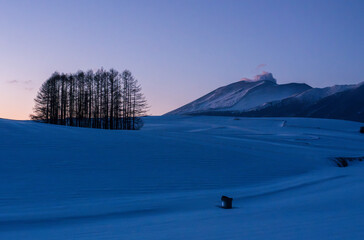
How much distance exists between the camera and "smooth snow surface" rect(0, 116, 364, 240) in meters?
5.52

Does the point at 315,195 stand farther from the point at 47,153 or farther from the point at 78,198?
the point at 47,153

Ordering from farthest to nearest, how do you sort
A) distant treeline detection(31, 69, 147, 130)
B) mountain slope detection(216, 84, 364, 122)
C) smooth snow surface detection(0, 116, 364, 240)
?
mountain slope detection(216, 84, 364, 122), distant treeline detection(31, 69, 147, 130), smooth snow surface detection(0, 116, 364, 240)

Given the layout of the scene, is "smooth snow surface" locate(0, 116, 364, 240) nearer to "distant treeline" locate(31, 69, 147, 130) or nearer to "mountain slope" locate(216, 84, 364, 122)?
"distant treeline" locate(31, 69, 147, 130)

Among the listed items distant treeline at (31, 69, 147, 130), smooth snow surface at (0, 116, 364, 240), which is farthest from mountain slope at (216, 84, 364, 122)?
smooth snow surface at (0, 116, 364, 240)

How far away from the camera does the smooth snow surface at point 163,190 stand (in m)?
5.52

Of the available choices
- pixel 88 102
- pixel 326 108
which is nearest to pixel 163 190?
pixel 88 102

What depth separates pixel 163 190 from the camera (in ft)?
30.2

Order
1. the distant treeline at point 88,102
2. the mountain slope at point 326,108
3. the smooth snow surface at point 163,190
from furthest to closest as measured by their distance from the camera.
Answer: the mountain slope at point 326,108 → the distant treeline at point 88,102 → the smooth snow surface at point 163,190

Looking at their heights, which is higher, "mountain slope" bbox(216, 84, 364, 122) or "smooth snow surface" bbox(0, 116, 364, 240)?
"mountain slope" bbox(216, 84, 364, 122)

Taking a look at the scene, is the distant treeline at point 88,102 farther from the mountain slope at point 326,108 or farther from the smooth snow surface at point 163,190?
the mountain slope at point 326,108

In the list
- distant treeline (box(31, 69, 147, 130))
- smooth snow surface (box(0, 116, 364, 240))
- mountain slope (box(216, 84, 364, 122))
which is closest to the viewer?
smooth snow surface (box(0, 116, 364, 240))

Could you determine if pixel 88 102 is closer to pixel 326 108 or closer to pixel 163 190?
pixel 163 190

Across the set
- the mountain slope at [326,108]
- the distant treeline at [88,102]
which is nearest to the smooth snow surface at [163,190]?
the distant treeline at [88,102]

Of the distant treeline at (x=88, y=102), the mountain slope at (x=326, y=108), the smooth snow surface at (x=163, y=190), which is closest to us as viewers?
the smooth snow surface at (x=163, y=190)
